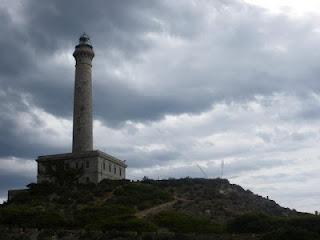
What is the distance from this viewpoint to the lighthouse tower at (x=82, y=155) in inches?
2491

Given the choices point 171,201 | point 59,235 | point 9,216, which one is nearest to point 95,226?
point 59,235

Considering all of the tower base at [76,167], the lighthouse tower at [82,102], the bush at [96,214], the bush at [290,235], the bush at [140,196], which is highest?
the lighthouse tower at [82,102]

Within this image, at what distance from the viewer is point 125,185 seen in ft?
191

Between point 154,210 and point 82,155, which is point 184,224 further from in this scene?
point 82,155

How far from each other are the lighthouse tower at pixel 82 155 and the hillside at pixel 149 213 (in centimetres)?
391

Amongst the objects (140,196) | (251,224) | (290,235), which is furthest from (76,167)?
(290,235)

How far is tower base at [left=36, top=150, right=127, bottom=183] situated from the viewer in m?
62.1

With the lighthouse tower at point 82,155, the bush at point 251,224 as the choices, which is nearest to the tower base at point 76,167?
the lighthouse tower at point 82,155

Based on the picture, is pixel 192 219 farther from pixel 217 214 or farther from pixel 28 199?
pixel 28 199

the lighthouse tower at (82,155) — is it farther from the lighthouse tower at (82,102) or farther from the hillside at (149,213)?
the hillside at (149,213)

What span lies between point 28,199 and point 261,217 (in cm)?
2665

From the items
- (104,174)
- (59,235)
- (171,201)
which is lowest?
(59,235)

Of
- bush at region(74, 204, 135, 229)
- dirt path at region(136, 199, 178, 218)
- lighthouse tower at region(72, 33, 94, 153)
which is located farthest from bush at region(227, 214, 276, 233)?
lighthouse tower at region(72, 33, 94, 153)

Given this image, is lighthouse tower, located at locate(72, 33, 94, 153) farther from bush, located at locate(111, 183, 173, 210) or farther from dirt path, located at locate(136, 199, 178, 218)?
dirt path, located at locate(136, 199, 178, 218)
